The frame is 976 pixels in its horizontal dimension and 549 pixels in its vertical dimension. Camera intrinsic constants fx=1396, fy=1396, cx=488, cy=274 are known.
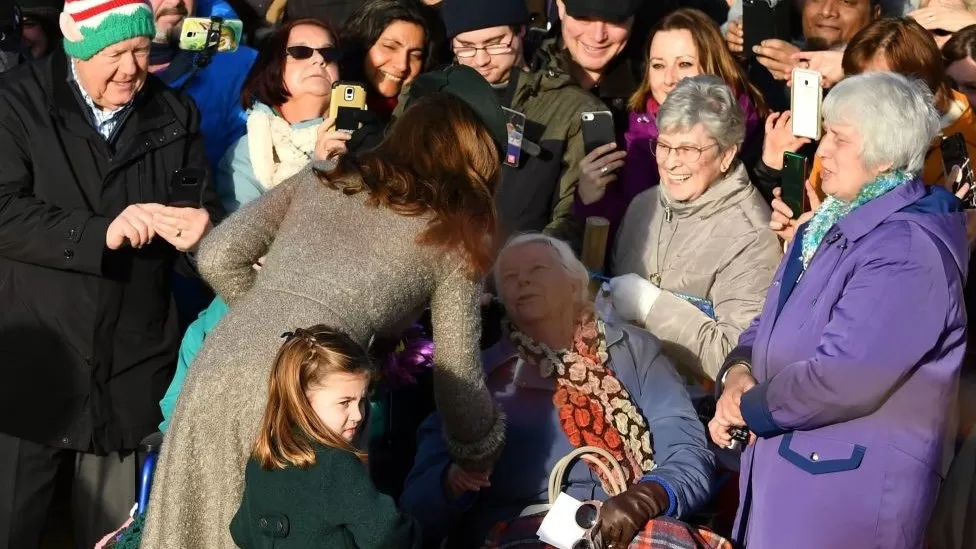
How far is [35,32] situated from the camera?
5883mm

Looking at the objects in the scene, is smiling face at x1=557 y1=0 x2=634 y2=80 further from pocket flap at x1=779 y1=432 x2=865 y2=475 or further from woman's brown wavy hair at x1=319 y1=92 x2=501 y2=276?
pocket flap at x1=779 y1=432 x2=865 y2=475

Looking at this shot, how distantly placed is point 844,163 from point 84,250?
2.31 meters

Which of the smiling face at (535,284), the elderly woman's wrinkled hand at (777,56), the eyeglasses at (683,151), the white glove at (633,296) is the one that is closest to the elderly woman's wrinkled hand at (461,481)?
the smiling face at (535,284)

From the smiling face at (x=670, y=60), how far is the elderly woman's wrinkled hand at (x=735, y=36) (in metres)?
0.42

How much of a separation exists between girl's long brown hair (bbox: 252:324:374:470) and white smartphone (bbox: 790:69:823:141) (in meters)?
2.03

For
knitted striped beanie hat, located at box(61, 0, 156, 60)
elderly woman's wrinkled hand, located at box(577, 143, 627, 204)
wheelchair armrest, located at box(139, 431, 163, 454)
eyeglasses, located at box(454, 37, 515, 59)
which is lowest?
wheelchair armrest, located at box(139, 431, 163, 454)

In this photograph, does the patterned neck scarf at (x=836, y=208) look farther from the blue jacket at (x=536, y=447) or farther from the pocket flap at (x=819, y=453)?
the blue jacket at (x=536, y=447)

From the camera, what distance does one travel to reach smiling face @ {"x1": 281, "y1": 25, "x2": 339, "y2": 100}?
516 centimetres

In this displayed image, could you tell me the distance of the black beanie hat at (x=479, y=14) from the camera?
17.3 ft

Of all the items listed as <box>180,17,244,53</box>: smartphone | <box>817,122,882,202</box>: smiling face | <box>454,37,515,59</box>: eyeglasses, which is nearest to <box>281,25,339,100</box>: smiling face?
<box>180,17,244,53</box>: smartphone

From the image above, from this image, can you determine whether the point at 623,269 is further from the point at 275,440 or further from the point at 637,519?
the point at 275,440

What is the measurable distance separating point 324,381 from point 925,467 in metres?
1.56

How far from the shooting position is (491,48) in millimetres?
5328

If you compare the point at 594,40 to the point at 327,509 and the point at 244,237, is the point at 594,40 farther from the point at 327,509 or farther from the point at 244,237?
the point at 327,509
